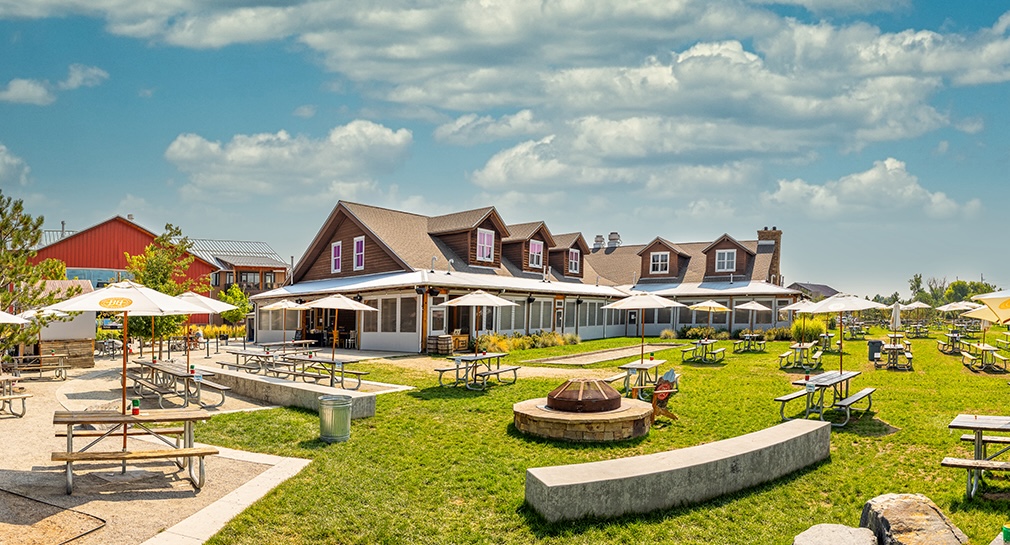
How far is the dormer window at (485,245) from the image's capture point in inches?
1236

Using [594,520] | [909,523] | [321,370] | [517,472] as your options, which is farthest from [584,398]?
[321,370]

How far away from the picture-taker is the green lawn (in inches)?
284

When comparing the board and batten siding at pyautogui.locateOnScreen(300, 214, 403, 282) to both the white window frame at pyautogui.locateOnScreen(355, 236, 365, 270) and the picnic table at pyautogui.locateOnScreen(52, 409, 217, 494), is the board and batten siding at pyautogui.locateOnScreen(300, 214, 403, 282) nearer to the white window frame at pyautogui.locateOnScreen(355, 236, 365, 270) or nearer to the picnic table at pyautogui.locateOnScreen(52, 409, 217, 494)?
the white window frame at pyautogui.locateOnScreen(355, 236, 365, 270)

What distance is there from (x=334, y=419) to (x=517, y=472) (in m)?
3.33

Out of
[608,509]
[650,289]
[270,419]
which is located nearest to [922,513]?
[608,509]

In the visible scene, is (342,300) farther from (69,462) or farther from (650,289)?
(650,289)

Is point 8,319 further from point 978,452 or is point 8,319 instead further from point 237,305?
point 237,305

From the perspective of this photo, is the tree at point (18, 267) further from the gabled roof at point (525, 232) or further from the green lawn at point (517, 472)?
the gabled roof at point (525, 232)

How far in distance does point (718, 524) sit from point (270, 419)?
8.34 metres

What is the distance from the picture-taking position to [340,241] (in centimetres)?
3200

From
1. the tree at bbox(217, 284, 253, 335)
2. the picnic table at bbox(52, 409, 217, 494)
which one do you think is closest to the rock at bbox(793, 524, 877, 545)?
the picnic table at bbox(52, 409, 217, 494)

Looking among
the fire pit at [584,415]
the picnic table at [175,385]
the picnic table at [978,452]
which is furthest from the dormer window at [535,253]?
the picnic table at [978,452]

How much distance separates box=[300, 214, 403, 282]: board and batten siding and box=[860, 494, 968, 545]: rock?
2327 centimetres

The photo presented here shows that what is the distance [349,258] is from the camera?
31.4 metres
